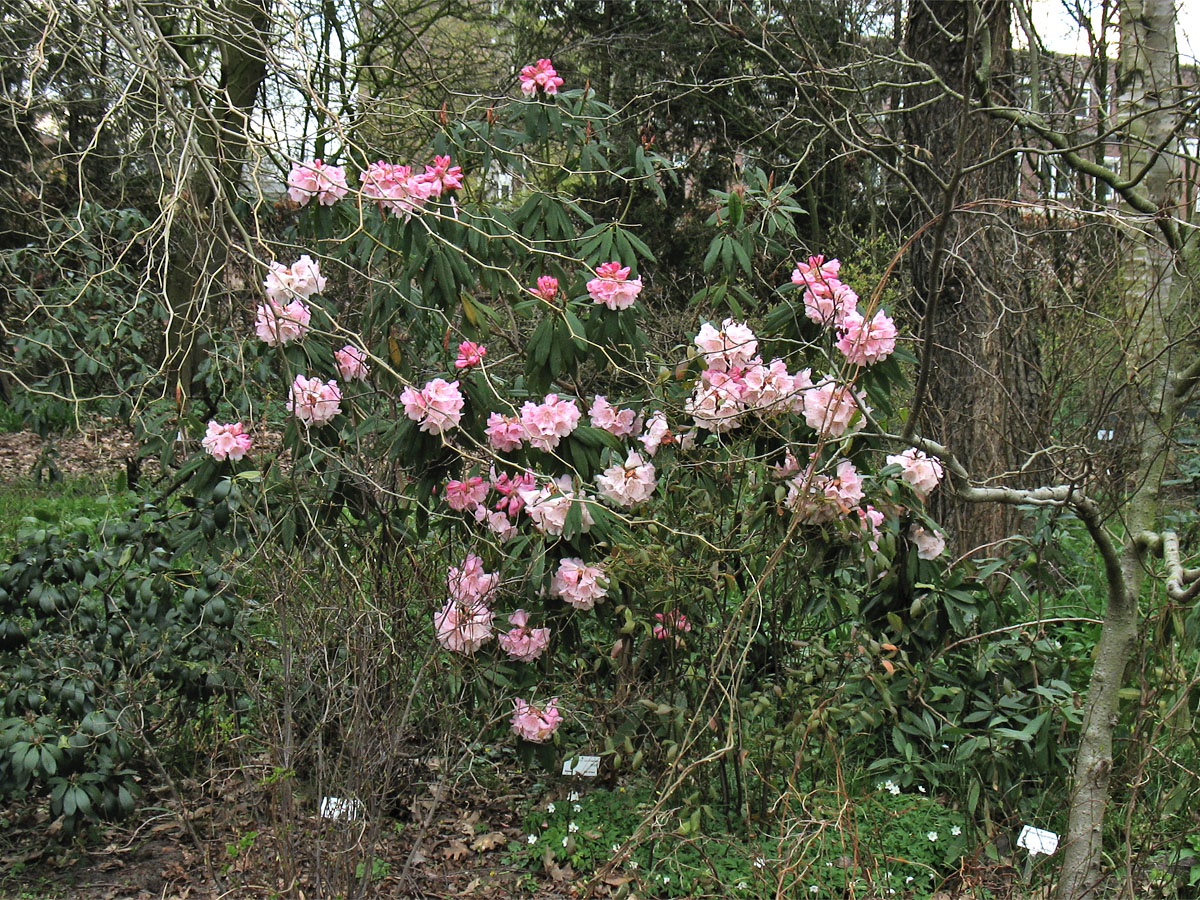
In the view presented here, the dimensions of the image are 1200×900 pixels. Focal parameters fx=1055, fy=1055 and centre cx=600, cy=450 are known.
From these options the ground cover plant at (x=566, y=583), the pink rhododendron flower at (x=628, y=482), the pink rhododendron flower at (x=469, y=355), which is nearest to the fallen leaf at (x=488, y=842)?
the ground cover plant at (x=566, y=583)

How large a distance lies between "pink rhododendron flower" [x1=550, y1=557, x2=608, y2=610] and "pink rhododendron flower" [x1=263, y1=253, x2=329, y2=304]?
3.82 feet

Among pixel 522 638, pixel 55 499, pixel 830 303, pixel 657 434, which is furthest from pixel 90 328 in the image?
pixel 830 303

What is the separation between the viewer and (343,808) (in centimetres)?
264

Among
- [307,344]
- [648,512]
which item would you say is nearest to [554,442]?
[648,512]

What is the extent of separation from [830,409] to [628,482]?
0.62m

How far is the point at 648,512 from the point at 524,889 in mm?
1194

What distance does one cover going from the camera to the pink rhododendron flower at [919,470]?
10.3 feet

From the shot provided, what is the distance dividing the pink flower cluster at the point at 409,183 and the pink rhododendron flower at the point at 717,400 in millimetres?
987

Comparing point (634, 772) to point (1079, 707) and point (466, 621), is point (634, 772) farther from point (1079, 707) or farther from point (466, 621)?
point (1079, 707)

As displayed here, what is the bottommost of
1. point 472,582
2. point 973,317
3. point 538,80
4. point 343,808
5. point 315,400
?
point 343,808

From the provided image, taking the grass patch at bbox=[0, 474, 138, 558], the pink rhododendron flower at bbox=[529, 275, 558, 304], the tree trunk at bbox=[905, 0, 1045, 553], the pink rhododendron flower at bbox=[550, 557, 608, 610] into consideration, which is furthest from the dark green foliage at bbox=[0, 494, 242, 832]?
the tree trunk at bbox=[905, 0, 1045, 553]

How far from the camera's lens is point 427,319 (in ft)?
11.8

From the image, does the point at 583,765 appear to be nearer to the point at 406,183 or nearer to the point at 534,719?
the point at 534,719

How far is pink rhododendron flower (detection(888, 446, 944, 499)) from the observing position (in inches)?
123
